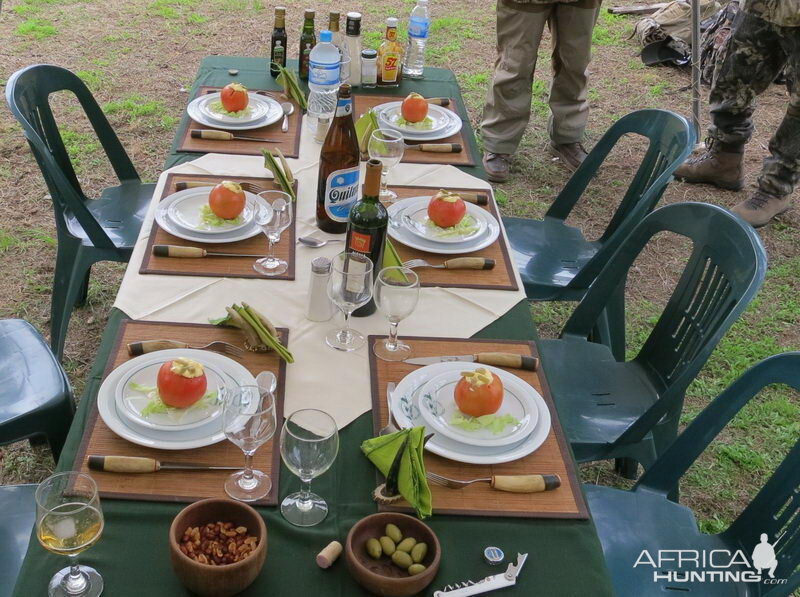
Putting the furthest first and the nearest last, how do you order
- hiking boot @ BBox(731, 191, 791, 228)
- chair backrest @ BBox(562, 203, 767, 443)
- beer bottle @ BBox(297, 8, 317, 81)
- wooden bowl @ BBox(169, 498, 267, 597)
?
hiking boot @ BBox(731, 191, 791, 228) < beer bottle @ BBox(297, 8, 317, 81) < chair backrest @ BBox(562, 203, 767, 443) < wooden bowl @ BBox(169, 498, 267, 597)

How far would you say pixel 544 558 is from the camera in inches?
53.5

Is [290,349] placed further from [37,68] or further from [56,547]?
[37,68]

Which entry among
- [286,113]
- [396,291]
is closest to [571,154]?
[286,113]

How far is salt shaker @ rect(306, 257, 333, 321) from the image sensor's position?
182cm

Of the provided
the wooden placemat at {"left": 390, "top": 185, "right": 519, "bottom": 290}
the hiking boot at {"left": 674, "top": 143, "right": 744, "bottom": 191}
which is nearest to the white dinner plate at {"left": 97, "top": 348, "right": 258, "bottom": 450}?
the wooden placemat at {"left": 390, "top": 185, "right": 519, "bottom": 290}

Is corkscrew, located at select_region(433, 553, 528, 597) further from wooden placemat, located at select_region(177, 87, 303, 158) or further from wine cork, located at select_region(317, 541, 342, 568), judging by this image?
wooden placemat, located at select_region(177, 87, 303, 158)

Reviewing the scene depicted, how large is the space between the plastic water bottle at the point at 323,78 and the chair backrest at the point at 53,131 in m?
0.82

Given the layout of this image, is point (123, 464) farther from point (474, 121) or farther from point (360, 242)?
point (474, 121)

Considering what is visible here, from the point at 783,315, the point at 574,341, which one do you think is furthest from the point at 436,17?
the point at 574,341

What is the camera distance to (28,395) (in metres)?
2.05

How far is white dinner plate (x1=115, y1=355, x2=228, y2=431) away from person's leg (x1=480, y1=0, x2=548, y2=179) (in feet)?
9.51

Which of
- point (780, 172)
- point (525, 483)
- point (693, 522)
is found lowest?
point (780, 172)

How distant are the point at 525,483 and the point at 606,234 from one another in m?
1.70

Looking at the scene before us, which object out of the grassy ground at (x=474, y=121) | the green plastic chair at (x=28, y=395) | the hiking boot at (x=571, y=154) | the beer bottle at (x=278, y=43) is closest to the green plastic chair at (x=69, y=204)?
the grassy ground at (x=474, y=121)
